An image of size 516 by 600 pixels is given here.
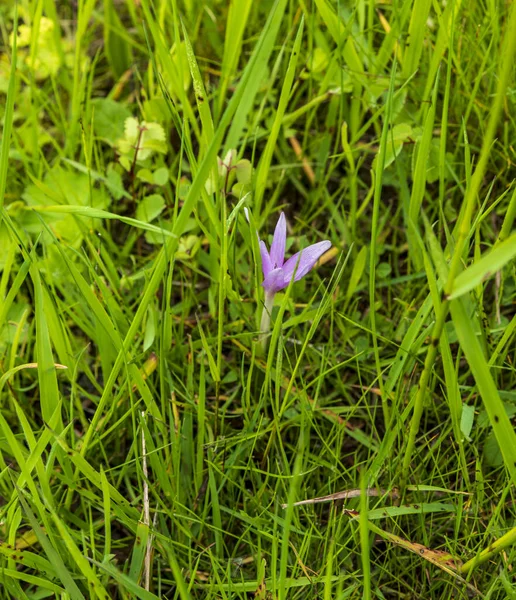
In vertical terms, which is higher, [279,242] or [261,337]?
[279,242]

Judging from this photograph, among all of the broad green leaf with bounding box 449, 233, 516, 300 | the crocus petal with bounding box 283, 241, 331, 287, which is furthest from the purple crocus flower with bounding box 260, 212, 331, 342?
the broad green leaf with bounding box 449, 233, 516, 300

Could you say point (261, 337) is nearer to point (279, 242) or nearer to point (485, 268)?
point (279, 242)

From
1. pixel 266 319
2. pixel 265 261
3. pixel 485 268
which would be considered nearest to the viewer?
pixel 485 268

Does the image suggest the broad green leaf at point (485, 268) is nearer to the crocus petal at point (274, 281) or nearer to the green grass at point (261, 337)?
the green grass at point (261, 337)

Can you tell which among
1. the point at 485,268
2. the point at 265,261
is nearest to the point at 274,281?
the point at 265,261

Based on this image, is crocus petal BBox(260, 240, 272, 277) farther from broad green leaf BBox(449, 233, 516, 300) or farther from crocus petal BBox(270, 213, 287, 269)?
broad green leaf BBox(449, 233, 516, 300)

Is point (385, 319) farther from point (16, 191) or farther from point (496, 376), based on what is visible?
point (16, 191)

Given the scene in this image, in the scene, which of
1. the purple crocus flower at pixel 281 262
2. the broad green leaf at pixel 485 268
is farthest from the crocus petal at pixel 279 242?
the broad green leaf at pixel 485 268
